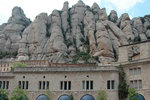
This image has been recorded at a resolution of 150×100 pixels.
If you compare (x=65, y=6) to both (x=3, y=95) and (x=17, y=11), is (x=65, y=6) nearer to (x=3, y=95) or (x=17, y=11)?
(x=17, y=11)

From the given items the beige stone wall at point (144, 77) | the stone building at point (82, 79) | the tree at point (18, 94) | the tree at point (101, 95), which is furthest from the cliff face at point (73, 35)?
the tree at point (18, 94)

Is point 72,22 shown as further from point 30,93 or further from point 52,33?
point 30,93

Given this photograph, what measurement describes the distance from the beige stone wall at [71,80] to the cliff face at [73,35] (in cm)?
4898

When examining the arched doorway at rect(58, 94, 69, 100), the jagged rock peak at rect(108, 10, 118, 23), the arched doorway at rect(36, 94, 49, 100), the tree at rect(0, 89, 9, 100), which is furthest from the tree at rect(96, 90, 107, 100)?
the jagged rock peak at rect(108, 10, 118, 23)

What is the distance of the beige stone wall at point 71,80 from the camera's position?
55844 mm

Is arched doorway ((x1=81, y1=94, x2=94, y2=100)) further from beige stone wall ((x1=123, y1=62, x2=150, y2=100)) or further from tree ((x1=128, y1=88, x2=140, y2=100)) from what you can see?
beige stone wall ((x1=123, y1=62, x2=150, y2=100))

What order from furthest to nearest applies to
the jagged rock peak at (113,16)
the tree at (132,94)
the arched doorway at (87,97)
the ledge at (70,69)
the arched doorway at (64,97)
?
the jagged rock peak at (113,16)
the ledge at (70,69)
the arched doorway at (64,97)
the arched doorway at (87,97)
the tree at (132,94)

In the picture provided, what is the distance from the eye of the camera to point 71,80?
57.5 meters

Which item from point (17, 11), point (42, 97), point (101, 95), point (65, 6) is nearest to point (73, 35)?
point (65, 6)

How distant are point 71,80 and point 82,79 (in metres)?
2.46

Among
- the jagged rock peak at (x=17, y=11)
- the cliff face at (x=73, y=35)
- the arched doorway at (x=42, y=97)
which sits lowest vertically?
the arched doorway at (x=42, y=97)

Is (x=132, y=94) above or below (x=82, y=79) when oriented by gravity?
below

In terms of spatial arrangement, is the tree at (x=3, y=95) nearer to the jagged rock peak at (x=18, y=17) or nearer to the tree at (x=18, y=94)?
the tree at (x=18, y=94)

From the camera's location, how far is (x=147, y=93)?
5288 centimetres
